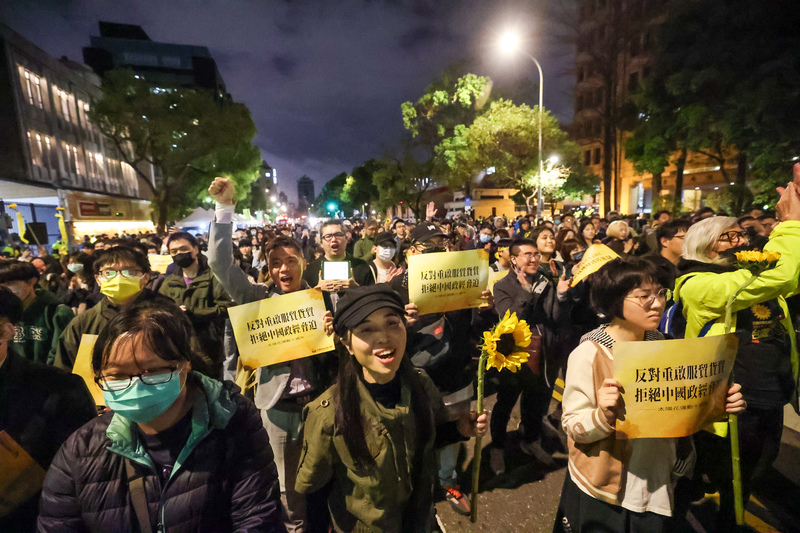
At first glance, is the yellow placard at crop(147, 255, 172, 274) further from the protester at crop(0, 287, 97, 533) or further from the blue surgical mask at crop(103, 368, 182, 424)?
the blue surgical mask at crop(103, 368, 182, 424)

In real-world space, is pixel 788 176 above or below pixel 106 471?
above

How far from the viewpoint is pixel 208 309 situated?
156 inches

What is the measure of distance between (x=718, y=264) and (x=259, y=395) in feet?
11.3

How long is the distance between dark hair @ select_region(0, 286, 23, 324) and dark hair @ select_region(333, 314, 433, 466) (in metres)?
1.68

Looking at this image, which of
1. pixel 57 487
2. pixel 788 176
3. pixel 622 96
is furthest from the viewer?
pixel 622 96

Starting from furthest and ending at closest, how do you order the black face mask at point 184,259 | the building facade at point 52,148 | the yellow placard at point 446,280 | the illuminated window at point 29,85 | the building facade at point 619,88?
the building facade at point 619,88
the illuminated window at point 29,85
the building facade at point 52,148
the black face mask at point 184,259
the yellow placard at point 446,280

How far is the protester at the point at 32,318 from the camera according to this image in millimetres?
3357

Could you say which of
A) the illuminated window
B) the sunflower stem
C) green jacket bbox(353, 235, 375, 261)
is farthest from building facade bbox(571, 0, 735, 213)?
the illuminated window

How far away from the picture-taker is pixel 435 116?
3428 cm

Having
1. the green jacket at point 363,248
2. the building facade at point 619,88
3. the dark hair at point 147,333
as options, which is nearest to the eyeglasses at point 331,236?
the dark hair at point 147,333

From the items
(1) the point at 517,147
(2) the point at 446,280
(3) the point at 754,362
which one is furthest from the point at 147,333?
(1) the point at 517,147

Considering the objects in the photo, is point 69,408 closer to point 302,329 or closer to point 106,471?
point 106,471

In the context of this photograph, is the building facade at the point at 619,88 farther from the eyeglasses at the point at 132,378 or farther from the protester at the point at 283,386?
the eyeglasses at the point at 132,378

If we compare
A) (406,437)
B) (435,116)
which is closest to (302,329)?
(406,437)
